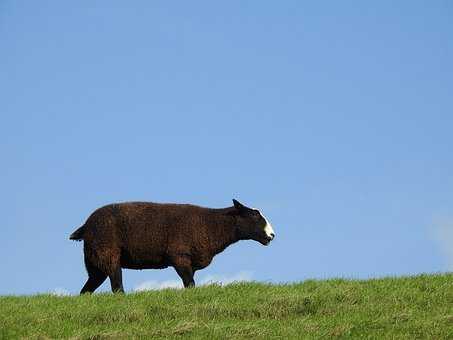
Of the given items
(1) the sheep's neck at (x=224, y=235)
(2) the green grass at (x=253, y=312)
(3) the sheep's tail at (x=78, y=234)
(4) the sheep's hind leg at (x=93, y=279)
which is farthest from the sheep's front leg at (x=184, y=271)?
(3) the sheep's tail at (x=78, y=234)

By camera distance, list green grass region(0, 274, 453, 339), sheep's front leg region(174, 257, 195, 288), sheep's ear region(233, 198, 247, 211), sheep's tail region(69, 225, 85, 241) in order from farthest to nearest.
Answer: sheep's ear region(233, 198, 247, 211)
sheep's tail region(69, 225, 85, 241)
sheep's front leg region(174, 257, 195, 288)
green grass region(0, 274, 453, 339)

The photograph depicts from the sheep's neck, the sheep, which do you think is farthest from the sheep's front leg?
the sheep's neck

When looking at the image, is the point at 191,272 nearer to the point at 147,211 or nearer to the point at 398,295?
the point at 147,211

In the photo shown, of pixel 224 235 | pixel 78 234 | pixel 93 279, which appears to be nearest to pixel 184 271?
pixel 224 235

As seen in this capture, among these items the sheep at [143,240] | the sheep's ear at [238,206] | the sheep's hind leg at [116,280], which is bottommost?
the sheep's hind leg at [116,280]

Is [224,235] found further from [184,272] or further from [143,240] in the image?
[143,240]

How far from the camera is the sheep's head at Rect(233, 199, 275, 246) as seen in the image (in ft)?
79.9

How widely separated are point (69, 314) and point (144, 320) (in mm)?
1630

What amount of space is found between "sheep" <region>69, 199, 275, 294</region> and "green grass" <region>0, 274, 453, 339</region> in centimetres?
229

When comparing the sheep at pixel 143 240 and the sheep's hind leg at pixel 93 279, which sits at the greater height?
the sheep at pixel 143 240

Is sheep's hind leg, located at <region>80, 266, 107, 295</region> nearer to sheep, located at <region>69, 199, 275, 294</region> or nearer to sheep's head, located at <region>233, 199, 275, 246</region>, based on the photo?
sheep, located at <region>69, 199, 275, 294</region>

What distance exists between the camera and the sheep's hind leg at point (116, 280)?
22500mm

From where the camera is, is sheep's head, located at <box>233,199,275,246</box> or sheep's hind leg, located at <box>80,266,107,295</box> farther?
sheep's head, located at <box>233,199,275,246</box>

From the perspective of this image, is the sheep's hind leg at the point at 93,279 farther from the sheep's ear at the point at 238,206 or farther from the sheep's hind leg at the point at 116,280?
the sheep's ear at the point at 238,206
